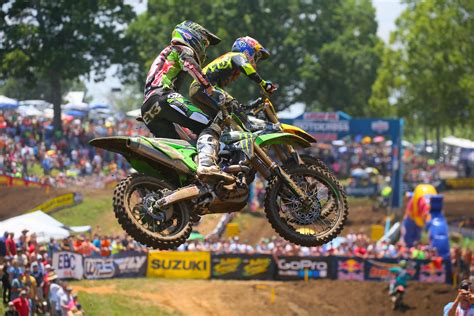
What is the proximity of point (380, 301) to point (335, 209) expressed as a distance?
67.7 feet

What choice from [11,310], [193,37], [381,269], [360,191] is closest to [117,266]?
[381,269]

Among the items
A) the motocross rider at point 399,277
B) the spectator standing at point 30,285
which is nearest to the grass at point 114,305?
the spectator standing at point 30,285

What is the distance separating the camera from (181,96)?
1073 cm

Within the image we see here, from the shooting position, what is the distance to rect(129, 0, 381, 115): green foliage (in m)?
71.3

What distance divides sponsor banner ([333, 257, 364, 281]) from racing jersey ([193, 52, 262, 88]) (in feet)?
76.8

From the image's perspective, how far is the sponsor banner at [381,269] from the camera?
33656mm

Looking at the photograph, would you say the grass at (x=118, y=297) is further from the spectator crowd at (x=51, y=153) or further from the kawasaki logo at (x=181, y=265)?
the spectator crowd at (x=51, y=153)

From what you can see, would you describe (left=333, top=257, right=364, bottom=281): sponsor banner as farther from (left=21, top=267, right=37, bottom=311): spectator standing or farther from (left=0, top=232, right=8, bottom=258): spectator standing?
(left=21, top=267, right=37, bottom=311): spectator standing

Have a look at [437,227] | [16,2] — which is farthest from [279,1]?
[437,227]

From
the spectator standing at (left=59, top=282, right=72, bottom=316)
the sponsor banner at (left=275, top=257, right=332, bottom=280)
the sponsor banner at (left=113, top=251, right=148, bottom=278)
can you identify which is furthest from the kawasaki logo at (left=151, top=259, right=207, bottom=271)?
the spectator standing at (left=59, top=282, right=72, bottom=316)

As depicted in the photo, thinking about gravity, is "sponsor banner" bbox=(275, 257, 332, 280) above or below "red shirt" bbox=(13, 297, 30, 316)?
above

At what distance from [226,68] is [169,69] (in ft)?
2.35

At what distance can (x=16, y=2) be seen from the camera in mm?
49406

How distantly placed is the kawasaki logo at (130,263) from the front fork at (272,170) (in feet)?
71.7
